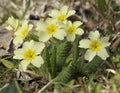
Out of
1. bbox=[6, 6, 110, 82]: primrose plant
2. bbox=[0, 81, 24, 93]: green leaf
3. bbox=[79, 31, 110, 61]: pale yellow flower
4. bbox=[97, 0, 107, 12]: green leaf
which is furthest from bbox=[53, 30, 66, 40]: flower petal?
bbox=[97, 0, 107, 12]: green leaf

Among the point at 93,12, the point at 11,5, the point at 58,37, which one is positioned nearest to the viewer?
the point at 58,37

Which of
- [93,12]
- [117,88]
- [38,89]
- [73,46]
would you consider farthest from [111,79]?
[93,12]

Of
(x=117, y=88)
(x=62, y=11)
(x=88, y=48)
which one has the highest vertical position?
(x=62, y=11)

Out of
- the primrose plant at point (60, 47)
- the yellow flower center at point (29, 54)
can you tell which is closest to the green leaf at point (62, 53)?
the primrose plant at point (60, 47)

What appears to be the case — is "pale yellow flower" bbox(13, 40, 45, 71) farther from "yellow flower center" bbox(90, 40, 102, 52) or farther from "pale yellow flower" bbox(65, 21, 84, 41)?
"yellow flower center" bbox(90, 40, 102, 52)

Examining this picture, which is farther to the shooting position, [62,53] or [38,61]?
[62,53]

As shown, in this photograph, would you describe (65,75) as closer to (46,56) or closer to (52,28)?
(46,56)

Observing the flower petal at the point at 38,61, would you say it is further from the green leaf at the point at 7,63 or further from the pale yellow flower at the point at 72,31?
the green leaf at the point at 7,63

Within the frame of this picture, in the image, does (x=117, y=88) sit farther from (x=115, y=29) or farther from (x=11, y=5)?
(x=11, y=5)

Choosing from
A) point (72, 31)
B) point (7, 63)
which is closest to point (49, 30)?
point (72, 31)
